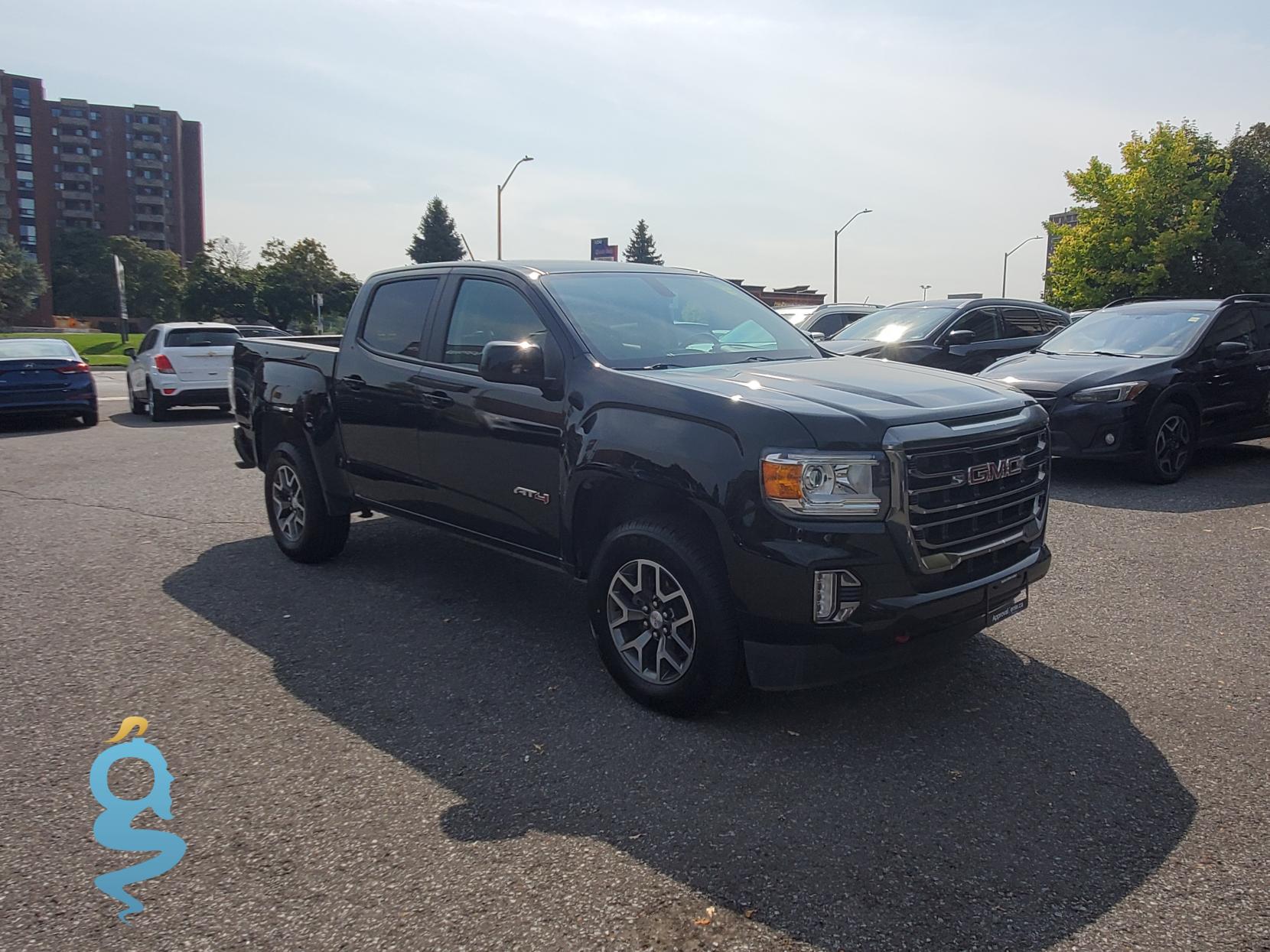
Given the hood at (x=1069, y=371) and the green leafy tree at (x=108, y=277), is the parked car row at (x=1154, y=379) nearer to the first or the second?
the hood at (x=1069, y=371)

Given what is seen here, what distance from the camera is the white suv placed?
15.8 meters

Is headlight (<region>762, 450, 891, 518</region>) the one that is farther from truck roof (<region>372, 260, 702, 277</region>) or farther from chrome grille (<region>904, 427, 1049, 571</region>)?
truck roof (<region>372, 260, 702, 277</region>)

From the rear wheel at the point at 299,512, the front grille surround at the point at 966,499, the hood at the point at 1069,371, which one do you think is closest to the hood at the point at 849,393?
the front grille surround at the point at 966,499

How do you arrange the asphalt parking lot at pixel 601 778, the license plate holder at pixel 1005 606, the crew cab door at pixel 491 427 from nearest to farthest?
the asphalt parking lot at pixel 601 778
the license plate holder at pixel 1005 606
the crew cab door at pixel 491 427

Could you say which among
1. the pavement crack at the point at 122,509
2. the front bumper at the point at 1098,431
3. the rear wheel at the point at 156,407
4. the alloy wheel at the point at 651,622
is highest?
the front bumper at the point at 1098,431

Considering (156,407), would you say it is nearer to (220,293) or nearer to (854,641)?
(854,641)

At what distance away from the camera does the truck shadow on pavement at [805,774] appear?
9.09 feet

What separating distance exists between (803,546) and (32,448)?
41.5ft

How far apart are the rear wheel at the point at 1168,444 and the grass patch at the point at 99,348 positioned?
28.0 m

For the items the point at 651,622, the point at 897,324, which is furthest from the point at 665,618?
the point at 897,324

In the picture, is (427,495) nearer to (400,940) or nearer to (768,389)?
(768,389)

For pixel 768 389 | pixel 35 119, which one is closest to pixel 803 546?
pixel 768 389

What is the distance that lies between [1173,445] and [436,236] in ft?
350

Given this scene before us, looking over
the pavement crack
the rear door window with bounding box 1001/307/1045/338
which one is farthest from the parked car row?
the pavement crack
